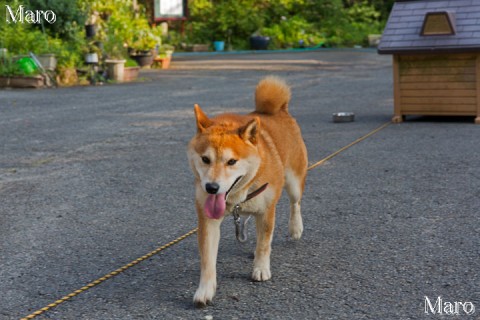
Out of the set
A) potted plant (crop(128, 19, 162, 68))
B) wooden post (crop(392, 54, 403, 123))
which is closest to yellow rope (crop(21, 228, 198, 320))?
wooden post (crop(392, 54, 403, 123))

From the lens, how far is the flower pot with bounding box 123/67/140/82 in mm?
17766

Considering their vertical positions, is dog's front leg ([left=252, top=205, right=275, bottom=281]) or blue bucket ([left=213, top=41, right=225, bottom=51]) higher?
blue bucket ([left=213, top=41, right=225, bottom=51])

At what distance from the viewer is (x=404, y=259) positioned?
4.41 meters

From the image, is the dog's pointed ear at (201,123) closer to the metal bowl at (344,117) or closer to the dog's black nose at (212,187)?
the dog's black nose at (212,187)

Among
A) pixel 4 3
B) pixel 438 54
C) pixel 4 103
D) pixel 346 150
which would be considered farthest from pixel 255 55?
pixel 346 150

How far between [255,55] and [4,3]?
38.2ft

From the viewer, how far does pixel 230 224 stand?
17.6 feet

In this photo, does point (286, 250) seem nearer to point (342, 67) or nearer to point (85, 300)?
point (85, 300)

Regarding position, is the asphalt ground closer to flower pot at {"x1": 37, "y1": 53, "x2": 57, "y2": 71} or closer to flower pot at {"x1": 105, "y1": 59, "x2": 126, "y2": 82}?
flower pot at {"x1": 37, "y1": 53, "x2": 57, "y2": 71}

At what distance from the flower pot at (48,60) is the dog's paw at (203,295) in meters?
13.1

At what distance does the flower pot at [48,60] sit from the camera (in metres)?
15.9

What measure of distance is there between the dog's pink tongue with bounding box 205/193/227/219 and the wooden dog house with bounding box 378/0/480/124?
22.4 feet

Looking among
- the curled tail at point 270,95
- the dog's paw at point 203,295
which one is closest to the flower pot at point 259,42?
the curled tail at point 270,95

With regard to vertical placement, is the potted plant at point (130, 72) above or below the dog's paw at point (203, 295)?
above
